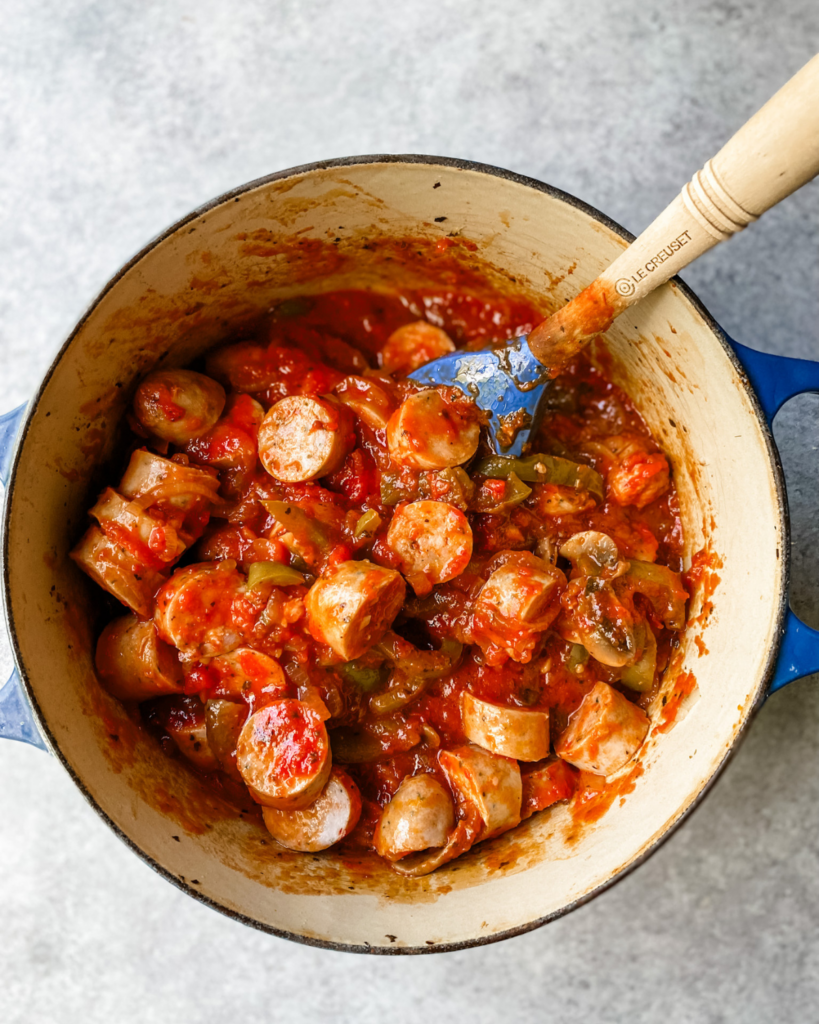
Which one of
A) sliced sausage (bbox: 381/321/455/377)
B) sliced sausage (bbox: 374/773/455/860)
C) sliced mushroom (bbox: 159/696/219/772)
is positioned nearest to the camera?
sliced sausage (bbox: 374/773/455/860)

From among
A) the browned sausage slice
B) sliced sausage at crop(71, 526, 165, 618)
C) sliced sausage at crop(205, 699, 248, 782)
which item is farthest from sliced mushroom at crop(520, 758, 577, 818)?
sliced sausage at crop(71, 526, 165, 618)

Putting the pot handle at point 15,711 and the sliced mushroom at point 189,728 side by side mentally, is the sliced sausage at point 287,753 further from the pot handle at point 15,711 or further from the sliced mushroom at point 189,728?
the pot handle at point 15,711

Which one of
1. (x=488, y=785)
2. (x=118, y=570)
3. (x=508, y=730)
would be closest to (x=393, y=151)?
(x=118, y=570)

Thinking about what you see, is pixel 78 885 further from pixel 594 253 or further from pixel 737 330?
pixel 737 330

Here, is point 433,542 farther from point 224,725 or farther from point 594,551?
point 224,725

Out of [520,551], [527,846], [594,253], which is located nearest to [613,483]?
[520,551]

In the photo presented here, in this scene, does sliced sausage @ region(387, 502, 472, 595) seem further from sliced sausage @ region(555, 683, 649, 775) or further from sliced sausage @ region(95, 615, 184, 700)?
sliced sausage @ region(95, 615, 184, 700)

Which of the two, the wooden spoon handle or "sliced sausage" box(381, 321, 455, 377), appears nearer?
the wooden spoon handle
